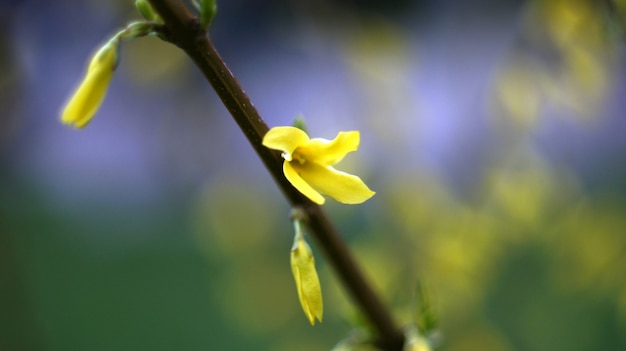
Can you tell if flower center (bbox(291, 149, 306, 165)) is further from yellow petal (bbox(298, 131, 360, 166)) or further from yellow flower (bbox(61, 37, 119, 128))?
yellow flower (bbox(61, 37, 119, 128))

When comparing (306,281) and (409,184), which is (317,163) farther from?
(409,184)

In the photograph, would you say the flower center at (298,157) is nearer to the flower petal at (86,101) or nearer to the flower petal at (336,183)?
the flower petal at (336,183)

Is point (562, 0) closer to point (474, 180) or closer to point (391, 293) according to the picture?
point (474, 180)

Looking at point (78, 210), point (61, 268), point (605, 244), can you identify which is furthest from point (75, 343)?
point (605, 244)

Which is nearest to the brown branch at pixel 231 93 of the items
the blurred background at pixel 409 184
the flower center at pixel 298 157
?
the flower center at pixel 298 157

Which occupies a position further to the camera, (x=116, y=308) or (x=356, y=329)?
(x=116, y=308)

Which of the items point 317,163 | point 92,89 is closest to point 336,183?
point 317,163
